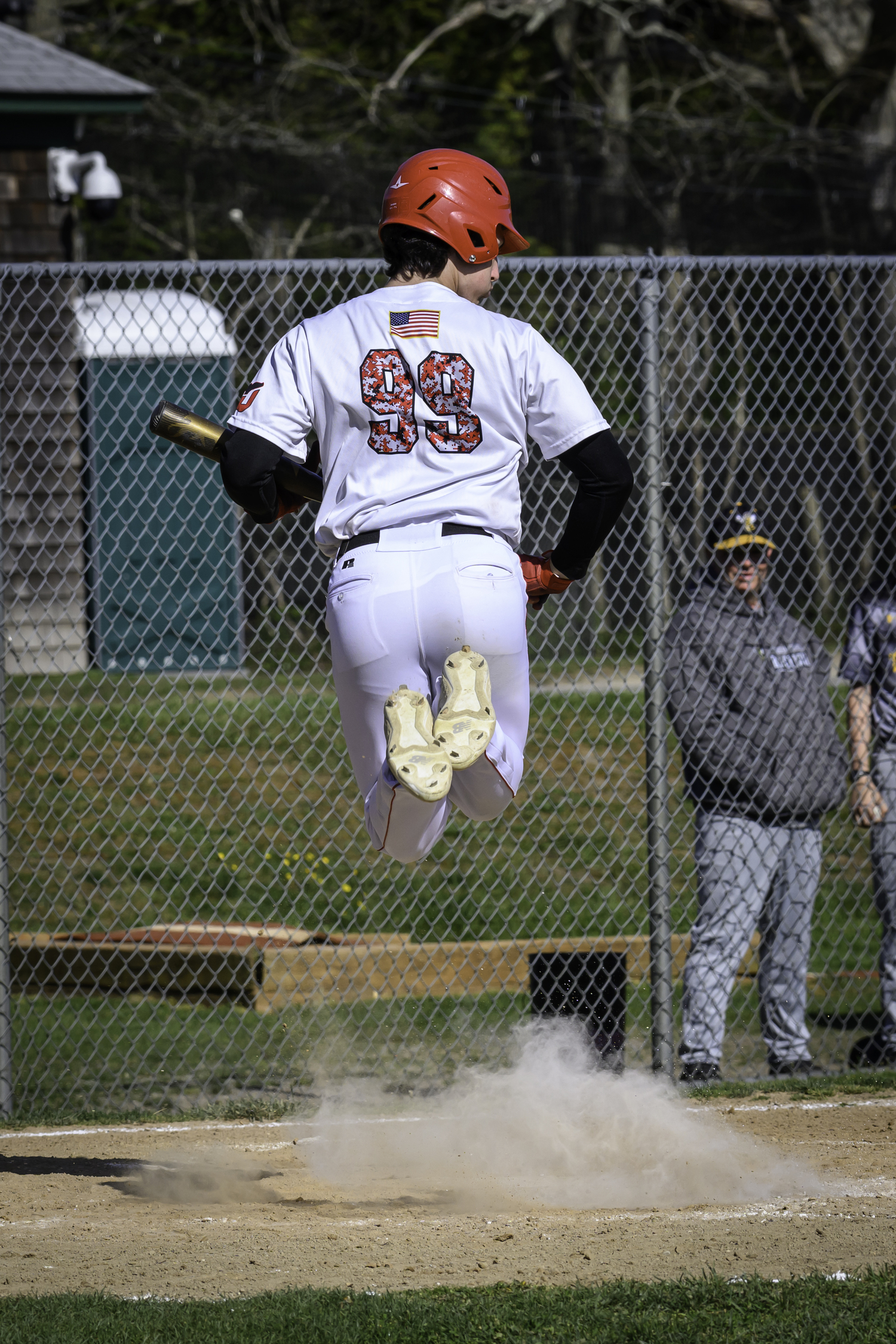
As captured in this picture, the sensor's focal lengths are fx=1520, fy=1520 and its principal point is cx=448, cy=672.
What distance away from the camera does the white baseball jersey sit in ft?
12.7

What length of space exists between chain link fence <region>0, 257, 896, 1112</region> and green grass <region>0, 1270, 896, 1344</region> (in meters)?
2.26

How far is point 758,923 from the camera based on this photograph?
21.1ft

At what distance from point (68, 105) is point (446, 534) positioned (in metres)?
9.47

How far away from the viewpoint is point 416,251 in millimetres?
4027

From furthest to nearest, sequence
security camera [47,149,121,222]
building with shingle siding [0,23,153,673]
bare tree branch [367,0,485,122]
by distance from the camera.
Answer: bare tree branch [367,0,485,122]
security camera [47,149,121,222]
building with shingle siding [0,23,153,673]

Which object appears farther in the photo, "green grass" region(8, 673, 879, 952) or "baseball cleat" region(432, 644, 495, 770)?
"green grass" region(8, 673, 879, 952)

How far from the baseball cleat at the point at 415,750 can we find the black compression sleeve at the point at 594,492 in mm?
691

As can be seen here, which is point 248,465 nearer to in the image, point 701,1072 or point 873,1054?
point 701,1072

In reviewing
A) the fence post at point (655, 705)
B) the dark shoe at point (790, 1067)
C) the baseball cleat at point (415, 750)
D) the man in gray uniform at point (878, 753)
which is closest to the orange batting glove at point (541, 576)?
the baseball cleat at point (415, 750)

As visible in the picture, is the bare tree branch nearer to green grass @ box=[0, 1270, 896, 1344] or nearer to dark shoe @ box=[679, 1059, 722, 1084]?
dark shoe @ box=[679, 1059, 722, 1084]

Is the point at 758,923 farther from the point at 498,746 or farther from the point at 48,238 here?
the point at 48,238

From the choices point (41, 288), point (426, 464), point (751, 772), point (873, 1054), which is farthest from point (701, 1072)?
point (41, 288)

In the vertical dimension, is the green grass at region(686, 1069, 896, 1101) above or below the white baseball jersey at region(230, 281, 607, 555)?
below

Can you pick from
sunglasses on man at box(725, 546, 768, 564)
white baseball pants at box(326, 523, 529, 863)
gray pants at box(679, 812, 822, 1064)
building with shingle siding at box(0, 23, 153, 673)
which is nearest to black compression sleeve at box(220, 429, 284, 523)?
white baseball pants at box(326, 523, 529, 863)
